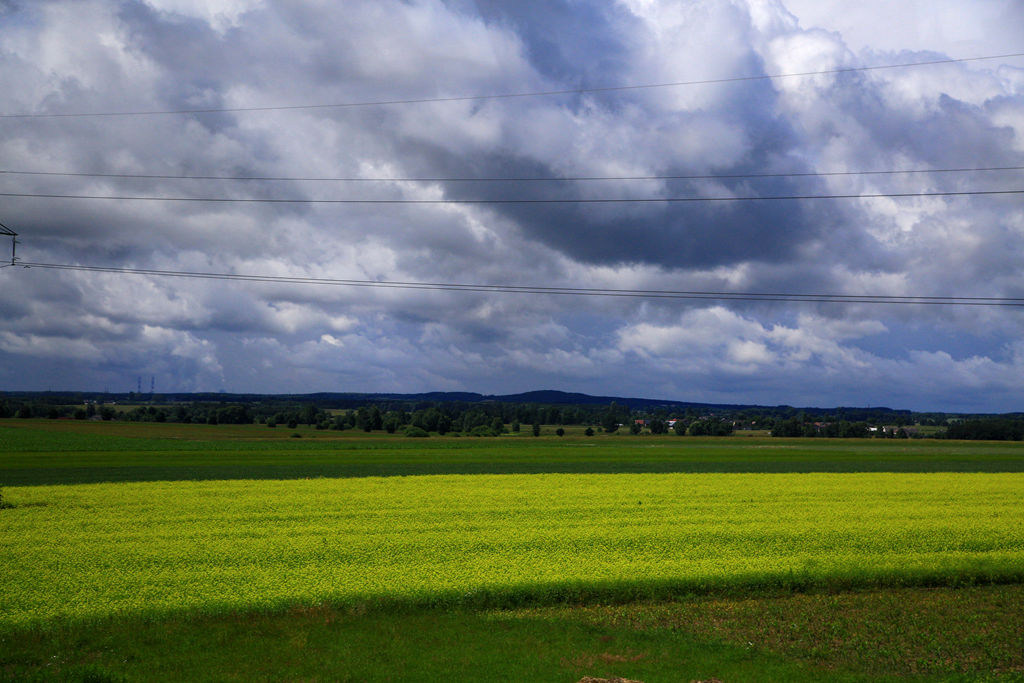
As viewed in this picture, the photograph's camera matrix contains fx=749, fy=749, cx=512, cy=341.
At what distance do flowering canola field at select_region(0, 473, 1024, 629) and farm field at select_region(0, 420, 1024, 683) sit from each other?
9 cm

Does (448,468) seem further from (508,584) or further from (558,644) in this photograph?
(558,644)

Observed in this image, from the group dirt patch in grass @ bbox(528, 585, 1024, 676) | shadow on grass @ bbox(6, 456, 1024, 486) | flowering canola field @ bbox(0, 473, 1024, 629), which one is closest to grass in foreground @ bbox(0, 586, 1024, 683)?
dirt patch in grass @ bbox(528, 585, 1024, 676)

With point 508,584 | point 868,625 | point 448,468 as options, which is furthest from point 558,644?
point 448,468

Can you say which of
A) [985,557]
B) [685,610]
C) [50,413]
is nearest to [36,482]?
[685,610]

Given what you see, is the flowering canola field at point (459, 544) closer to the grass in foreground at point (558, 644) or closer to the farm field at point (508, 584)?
the farm field at point (508, 584)

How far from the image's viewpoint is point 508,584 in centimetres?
1702

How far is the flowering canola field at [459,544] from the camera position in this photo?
16.7 metres

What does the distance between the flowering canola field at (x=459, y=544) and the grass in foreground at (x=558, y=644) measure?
36.8 inches

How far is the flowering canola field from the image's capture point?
16.7 meters

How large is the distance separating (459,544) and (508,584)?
456 cm

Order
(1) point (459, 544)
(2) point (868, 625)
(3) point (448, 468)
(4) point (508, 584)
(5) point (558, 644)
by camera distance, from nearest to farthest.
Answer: (5) point (558, 644)
(2) point (868, 625)
(4) point (508, 584)
(1) point (459, 544)
(3) point (448, 468)

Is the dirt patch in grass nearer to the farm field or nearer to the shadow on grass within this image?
the farm field

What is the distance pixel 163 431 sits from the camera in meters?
107

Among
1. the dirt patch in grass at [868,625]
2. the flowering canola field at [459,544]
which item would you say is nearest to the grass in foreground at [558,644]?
the dirt patch in grass at [868,625]
